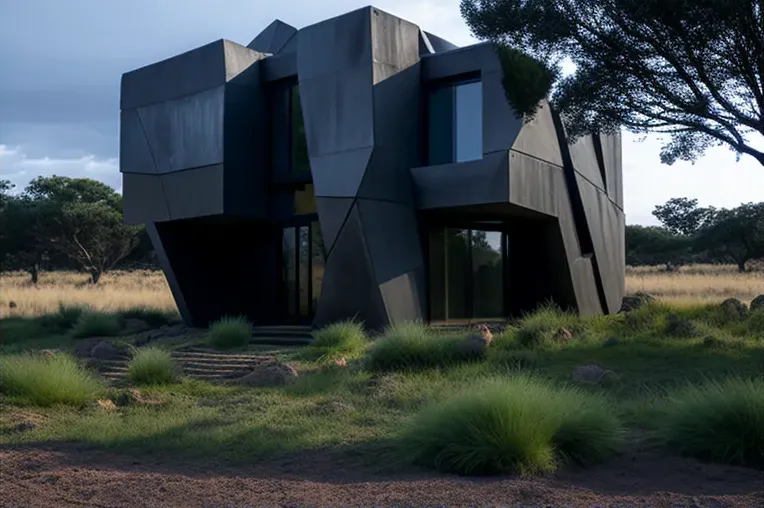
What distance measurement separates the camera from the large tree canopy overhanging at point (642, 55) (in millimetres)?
10836

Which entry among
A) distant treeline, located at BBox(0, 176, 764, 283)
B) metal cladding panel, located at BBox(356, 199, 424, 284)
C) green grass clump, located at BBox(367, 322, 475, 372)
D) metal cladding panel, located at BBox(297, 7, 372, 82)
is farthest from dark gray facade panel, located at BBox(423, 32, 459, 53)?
distant treeline, located at BBox(0, 176, 764, 283)

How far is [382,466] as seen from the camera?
609 cm

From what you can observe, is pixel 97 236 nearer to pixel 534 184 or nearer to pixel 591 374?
pixel 534 184

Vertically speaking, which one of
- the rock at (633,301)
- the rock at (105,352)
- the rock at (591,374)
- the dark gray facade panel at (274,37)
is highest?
the dark gray facade panel at (274,37)

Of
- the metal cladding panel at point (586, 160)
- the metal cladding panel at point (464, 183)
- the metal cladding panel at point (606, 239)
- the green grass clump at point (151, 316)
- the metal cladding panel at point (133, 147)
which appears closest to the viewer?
the metal cladding panel at point (464, 183)

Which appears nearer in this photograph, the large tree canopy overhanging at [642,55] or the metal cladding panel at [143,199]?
the large tree canopy overhanging at [642,55]

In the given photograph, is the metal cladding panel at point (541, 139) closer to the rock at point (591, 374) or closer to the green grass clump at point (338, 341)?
the green grass clump at point (338, 341)

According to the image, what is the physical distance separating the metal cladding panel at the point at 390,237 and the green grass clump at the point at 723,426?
31.3 ft

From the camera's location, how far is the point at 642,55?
1152 cm

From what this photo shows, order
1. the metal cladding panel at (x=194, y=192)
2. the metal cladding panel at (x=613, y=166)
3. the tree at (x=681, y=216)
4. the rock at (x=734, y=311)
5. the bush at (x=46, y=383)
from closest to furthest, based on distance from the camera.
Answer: the bush at (x=46, y=383) → the rock at (x=734, y=311) → the metal cladding panel at (x=194, y=192) → the metal cladding panel at (x=613, y=166) → the tree at (x=681, y=216)

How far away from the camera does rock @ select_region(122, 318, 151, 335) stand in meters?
20.0

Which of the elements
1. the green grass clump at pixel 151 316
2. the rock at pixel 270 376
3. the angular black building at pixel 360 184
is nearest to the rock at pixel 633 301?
the angular black building at pixel 360 184

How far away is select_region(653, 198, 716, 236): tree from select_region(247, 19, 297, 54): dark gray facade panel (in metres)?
51.4

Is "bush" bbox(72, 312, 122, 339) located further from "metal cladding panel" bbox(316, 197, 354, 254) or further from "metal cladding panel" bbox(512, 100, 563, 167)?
"metal cladding panel" bbox(512, 100, 563, 167)
